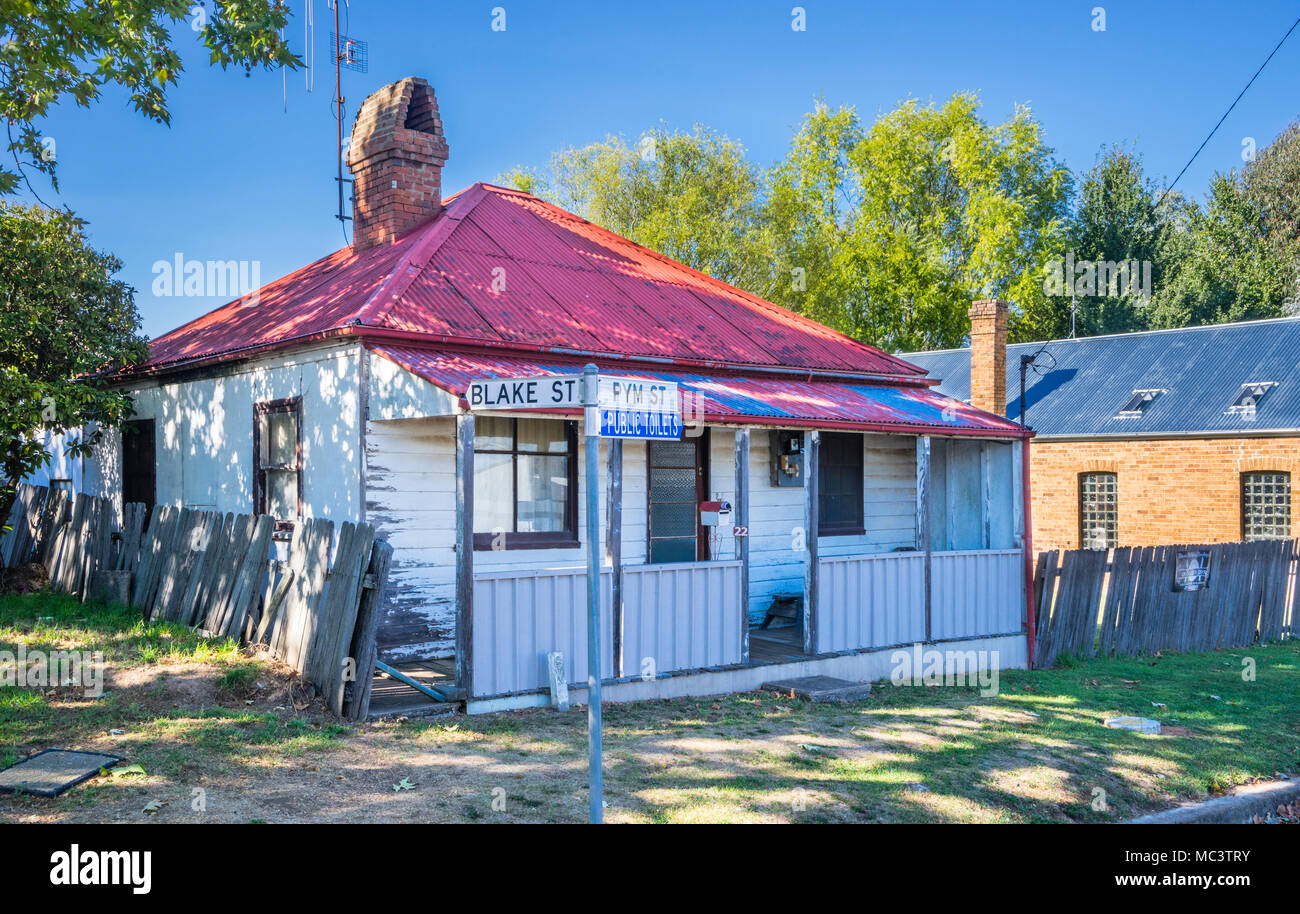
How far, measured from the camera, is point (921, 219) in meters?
43.2

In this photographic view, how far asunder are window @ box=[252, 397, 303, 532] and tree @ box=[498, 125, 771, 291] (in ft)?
87.4

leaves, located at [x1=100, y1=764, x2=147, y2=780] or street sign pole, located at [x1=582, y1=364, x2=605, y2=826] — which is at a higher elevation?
street sign pole, located at [x1=582, y1=364, x2=605, y2=826]

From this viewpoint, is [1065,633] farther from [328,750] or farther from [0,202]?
[0,202]

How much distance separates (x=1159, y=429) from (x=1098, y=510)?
2.67 metres

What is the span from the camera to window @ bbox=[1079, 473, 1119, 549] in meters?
25.9

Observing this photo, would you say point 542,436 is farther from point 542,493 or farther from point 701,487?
point 701,487

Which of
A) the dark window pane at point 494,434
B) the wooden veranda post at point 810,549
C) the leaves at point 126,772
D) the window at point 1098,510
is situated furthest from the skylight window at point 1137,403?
the leaves at point 126,772


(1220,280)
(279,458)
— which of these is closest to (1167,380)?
(1220,280)

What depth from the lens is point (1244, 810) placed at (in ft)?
24.1

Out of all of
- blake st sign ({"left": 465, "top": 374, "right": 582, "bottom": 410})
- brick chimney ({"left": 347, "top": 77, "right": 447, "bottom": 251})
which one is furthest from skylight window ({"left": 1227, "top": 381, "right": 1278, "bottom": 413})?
blake st sign ({"left": 465, "top": 374, "right": 582, "bottom": 410})

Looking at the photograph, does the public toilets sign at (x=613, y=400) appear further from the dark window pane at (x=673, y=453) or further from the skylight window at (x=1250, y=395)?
the skylight window at (x=1250, y=395)

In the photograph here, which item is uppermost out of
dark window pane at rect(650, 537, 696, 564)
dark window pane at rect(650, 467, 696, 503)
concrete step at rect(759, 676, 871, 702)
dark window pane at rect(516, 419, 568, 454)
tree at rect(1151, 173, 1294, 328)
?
tree at rect(1151, 173, 1294, 328)

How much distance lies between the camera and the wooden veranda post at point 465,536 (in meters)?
8.53

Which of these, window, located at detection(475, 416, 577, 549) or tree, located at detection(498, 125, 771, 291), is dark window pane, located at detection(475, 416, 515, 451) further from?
tree, located at detection(498, 125, 771, 291)
